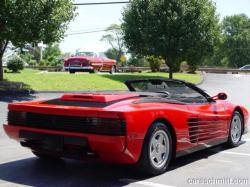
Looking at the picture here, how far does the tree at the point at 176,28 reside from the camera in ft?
83.7

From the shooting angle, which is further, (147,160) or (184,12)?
(184,12)

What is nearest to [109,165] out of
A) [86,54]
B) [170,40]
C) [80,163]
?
[80,163]

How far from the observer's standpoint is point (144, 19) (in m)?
26.6

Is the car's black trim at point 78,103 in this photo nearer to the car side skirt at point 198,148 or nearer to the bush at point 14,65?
the car side skirt at point 198,148

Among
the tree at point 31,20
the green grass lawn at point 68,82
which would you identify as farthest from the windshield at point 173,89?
the green grass lawn at point 68,82

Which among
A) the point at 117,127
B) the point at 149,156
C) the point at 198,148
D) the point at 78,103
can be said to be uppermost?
the point at 78,103

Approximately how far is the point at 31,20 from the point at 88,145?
39.6ft

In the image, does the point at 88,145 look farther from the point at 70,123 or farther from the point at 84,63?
the point at 84,63

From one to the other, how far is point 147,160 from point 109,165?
1.00m

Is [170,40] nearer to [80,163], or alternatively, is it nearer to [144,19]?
[144,19]

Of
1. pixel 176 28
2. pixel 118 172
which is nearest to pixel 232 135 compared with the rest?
pixel 118 172

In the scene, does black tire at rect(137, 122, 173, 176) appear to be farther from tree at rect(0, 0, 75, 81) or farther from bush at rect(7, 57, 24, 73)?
bush at rect(7, 57, 24, 73)

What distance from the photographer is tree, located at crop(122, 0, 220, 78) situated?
25.5 metres

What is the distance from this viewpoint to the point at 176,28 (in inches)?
1012
